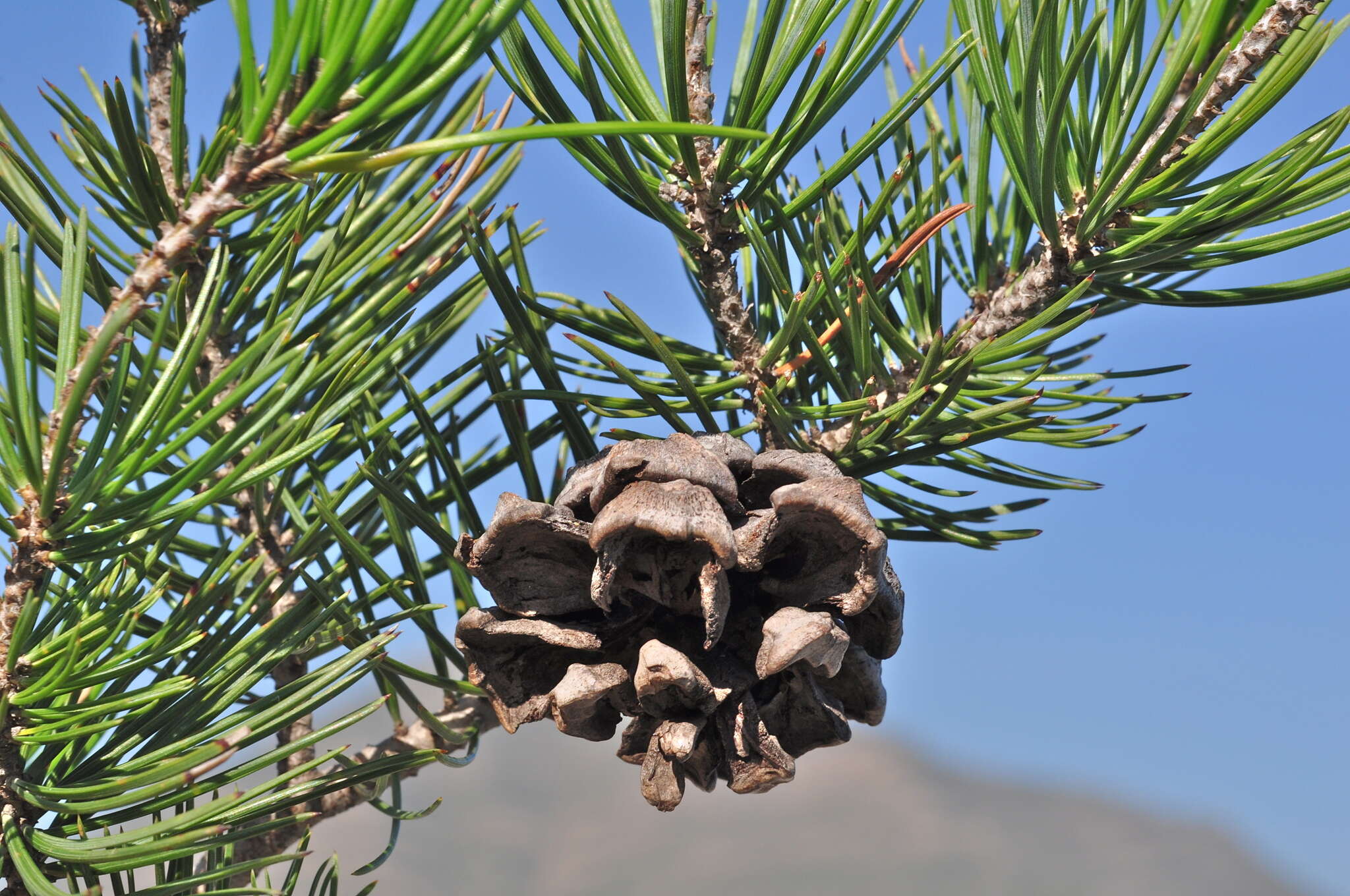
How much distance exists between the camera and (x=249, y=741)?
431 mm

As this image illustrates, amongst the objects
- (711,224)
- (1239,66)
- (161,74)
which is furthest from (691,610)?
(161,74)

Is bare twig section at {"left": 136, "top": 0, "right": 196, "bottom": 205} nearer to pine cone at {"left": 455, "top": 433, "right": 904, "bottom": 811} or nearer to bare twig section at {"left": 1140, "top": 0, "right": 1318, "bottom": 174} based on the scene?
pine cone at {"left": 455, "top": 433, "right": 904, "bottom": 811}

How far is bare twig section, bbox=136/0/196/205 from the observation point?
0.65 meters

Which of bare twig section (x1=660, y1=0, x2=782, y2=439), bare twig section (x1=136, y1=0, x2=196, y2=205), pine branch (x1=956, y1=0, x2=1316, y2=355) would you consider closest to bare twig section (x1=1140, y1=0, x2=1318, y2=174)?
pine branch (x1=956, y1=0, x2=1316, y2=355)

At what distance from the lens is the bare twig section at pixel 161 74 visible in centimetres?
65

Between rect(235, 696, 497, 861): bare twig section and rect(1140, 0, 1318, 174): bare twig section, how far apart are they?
0.46m

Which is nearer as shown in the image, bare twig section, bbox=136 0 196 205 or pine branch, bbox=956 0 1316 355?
pine branch, bbox=956 0 1316 355

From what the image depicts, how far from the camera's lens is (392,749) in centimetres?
60

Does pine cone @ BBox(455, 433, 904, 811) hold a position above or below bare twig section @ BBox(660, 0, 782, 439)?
below

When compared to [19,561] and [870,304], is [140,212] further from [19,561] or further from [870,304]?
[870,304]

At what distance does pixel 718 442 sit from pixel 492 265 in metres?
0.14

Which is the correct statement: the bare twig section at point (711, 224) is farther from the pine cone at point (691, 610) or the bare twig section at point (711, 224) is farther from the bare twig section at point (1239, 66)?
the bare twig section at point (1239, 66)

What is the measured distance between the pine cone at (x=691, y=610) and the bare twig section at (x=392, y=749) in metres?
0.13

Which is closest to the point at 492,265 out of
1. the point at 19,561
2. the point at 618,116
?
the point at 618,116
